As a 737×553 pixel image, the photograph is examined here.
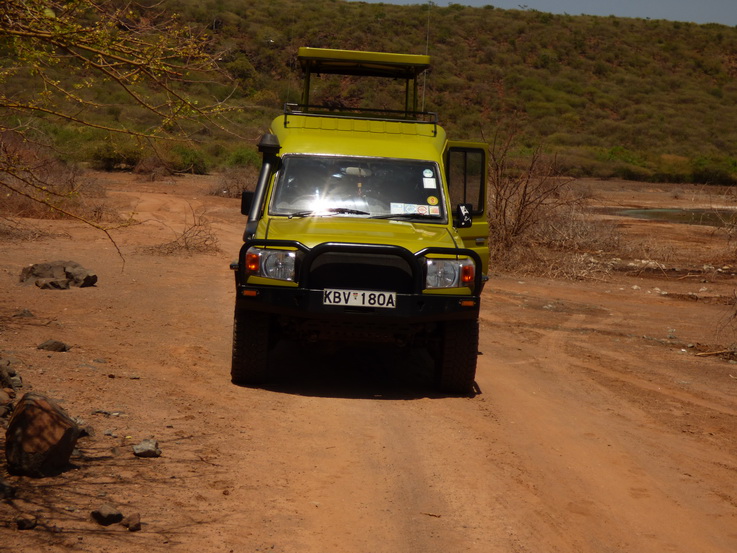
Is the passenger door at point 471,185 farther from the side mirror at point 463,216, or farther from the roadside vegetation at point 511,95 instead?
the roadside vegetation at point 511,95

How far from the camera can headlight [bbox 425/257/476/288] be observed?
6625 millimetres

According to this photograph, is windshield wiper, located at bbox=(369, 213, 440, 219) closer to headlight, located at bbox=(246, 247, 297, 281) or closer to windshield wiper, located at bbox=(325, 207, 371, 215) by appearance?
windshield wiper, located at bbox=(325, 207, 371, 215)

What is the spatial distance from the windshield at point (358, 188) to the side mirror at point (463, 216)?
0.65ft

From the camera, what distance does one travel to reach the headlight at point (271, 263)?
655cm

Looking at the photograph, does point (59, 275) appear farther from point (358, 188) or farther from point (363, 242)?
point (363, 242)

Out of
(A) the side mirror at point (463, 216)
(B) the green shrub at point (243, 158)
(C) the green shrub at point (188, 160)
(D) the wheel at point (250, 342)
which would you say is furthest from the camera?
(B) the green shrub at point (243, 158)

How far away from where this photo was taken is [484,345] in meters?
9.42

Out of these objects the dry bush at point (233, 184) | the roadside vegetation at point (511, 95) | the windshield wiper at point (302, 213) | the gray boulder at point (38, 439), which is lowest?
the gray boulder at point (38, 439)

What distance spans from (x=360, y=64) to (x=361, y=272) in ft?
13.2

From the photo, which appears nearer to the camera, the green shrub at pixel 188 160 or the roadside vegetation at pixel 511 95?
the roadside vegetation at pixel 511 95

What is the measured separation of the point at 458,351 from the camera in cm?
688

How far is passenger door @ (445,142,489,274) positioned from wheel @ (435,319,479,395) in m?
1.33

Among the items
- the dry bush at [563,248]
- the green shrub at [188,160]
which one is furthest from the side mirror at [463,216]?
the green shrub at [188,160]

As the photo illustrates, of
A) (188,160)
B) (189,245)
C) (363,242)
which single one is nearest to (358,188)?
(363,242)
